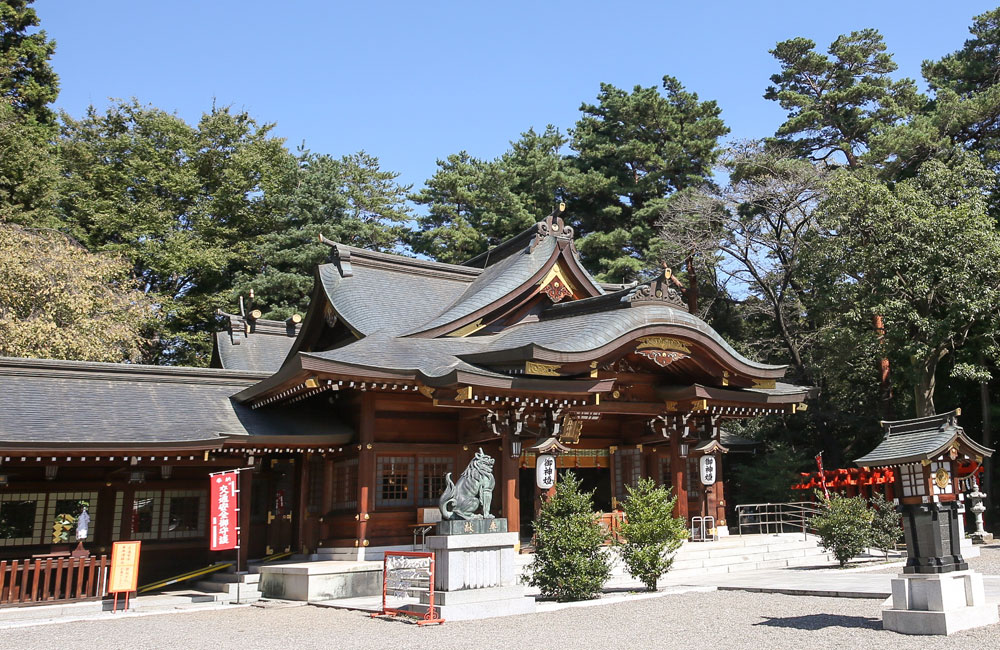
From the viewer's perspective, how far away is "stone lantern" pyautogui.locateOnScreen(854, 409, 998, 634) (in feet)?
28.4

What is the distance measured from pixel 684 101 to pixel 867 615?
33.8m

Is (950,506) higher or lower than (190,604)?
higher

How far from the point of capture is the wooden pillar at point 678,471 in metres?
18.1

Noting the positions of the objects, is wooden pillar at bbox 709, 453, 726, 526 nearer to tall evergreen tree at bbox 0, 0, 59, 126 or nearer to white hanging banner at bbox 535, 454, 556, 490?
white hanging banner at bbox 535, 454, 556, 490

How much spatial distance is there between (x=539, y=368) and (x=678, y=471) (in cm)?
521

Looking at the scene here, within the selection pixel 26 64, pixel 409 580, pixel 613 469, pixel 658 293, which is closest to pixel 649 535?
pixel 409 580

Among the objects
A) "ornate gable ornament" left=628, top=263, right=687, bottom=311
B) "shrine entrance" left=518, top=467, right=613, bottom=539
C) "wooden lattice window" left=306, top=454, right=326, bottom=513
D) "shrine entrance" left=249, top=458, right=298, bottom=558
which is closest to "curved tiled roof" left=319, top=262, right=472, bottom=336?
"wooden lattice window" left=306, top=454, right=326, bottom=513

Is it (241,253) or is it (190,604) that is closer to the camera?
(190,604)

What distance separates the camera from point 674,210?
108 feet

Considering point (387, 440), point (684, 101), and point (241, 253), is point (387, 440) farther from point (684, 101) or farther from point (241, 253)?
point (684, 101)

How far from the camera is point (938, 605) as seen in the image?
28.3ft

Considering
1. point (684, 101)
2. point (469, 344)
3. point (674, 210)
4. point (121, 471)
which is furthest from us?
point (684, 101)

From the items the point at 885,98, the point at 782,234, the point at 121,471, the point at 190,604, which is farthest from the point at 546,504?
the point at 885,98

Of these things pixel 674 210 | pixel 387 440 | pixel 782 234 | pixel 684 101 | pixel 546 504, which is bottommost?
pixel 546 504
